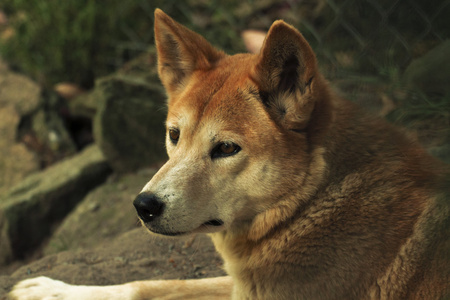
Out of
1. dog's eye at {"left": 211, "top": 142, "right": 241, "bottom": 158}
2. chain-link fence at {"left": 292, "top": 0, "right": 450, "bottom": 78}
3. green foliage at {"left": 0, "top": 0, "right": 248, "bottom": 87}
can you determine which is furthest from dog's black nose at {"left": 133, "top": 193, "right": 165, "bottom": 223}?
green foliage at {"left": 0, "top": 0, "right": 248, "bottom": 87}

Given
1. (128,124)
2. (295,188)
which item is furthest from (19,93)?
(295,188)

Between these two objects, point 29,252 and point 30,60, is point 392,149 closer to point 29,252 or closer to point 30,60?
point 29,252

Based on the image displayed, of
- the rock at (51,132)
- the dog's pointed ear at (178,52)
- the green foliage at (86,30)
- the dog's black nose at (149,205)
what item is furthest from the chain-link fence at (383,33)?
the rock at (51,132)

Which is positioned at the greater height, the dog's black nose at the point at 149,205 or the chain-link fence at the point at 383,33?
the chain-link fence at the point at 383,33

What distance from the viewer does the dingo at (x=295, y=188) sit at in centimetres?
199

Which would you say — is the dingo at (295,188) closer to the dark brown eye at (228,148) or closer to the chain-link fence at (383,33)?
the dark brown eye at (228,148)

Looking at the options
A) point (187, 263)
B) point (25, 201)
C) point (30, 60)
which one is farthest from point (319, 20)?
point (30, 60)

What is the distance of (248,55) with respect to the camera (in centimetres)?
258

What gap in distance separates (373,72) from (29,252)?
3.61 meters

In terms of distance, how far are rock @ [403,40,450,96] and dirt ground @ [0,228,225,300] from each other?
1.61 meters

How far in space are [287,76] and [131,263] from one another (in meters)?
1.81

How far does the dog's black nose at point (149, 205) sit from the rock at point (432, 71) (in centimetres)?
122

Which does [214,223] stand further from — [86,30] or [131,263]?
[86,30]

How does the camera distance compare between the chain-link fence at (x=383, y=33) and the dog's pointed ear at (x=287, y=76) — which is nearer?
the chain-link fence at (x=383, y=33)
